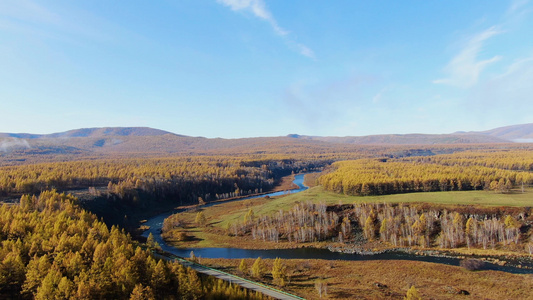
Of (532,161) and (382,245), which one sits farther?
(532,161)

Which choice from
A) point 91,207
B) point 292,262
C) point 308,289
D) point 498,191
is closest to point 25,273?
point 308,289

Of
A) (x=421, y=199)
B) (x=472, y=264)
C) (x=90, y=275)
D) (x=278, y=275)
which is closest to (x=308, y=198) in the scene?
(x=421, y=199)

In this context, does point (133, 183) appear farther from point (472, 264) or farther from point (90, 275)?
point (472, 264)

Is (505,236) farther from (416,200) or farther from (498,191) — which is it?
(498,191)

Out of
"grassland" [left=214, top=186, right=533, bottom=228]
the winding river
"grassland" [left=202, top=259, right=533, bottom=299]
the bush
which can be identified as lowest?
the winding river

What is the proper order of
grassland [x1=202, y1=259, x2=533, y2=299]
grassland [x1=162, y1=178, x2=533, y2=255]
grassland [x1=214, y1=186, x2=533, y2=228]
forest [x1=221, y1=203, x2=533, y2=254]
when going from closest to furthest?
grassland [x1=202, y1=259, x2=533, y2=299], forest [x1=221, y1=203, x2=533, y2=254], grassland [x1=162, y1=178, x2=533, y2=255], grassland [x1=214, y1=186, x2=533, y2=228]

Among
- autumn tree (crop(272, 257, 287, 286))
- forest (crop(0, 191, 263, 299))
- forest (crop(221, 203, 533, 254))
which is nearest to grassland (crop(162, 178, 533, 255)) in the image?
forest (crop(221, 203, 533, 254))

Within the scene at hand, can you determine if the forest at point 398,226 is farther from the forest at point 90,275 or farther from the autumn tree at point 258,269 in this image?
the forest at point 90,275

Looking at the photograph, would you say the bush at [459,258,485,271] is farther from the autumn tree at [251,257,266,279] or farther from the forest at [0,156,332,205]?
the forest at [0,156,332,205]
